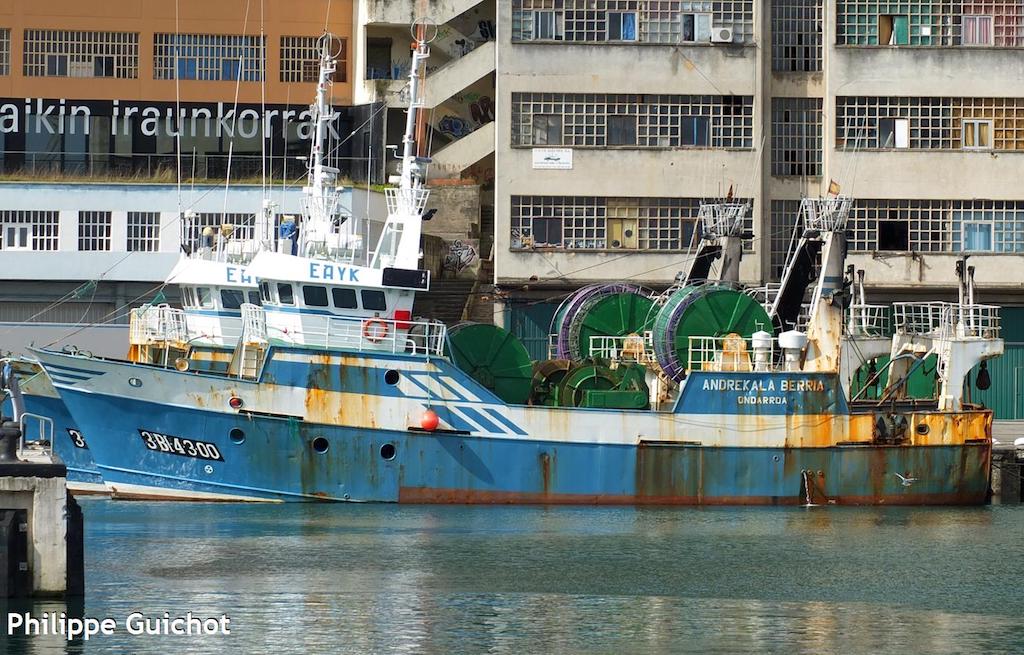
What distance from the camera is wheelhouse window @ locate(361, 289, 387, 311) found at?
39969 millimetres

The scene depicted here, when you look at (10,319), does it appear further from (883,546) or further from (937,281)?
(883,546)

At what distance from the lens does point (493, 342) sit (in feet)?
135

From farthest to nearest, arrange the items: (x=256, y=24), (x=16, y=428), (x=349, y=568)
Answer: (x=256, y=24) → (x=349, y=568) → (x=16, y=428)

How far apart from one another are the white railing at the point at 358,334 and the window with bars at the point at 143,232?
2065 cm

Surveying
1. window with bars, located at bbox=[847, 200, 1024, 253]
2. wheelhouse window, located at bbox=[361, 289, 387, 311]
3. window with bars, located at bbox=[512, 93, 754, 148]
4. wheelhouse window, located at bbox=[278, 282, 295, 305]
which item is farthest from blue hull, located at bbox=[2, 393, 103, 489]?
window with bars, located at bbox=[847, 200, 1024, 253]

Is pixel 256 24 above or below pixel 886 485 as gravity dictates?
above

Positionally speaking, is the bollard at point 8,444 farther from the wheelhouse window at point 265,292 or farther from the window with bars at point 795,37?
the window with bars at point 795,37

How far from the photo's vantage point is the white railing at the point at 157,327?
147 feet

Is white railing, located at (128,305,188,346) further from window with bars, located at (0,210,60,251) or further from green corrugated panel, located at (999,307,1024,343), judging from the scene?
green corrugated panel, located at (999,307,1024,343)

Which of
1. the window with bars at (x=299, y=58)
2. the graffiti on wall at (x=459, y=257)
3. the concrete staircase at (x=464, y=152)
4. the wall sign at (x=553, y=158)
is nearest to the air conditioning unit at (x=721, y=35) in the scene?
the wall sign at (x=553, y=158)

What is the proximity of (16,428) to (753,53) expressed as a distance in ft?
116

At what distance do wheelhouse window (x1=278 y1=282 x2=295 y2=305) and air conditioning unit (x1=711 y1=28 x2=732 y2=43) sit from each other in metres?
20.9

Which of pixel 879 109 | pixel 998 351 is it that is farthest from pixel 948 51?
pixel 998 351

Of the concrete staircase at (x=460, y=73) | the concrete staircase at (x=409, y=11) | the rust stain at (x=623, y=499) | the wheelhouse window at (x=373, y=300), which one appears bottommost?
the rust stain at (x=623, y=499)
